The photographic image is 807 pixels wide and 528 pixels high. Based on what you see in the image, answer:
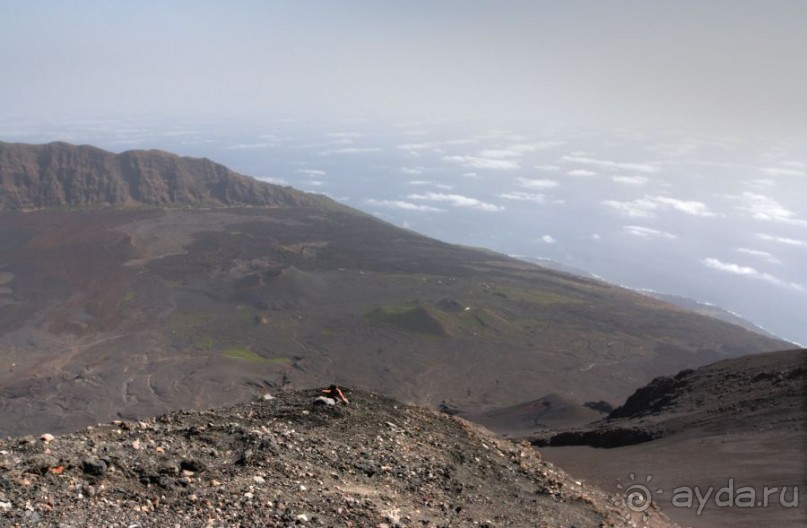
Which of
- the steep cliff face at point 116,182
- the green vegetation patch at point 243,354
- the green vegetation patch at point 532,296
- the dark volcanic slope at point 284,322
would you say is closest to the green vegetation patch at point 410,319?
the dark volcanic slope at point 284,322

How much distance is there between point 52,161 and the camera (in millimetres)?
69062

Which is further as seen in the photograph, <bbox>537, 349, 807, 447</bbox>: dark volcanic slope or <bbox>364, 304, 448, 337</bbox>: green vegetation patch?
<bbox>364, 304, 448, 337</bbox>: green vegetation patch

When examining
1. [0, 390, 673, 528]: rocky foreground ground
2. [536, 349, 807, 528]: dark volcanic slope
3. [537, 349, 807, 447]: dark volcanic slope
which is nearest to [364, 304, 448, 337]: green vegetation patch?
[537, 349, 807, 447]: dark volcanic slope

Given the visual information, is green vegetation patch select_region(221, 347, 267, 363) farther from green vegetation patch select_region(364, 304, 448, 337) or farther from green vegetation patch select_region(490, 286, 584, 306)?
green vegetation patch select_region(490, 286, 584, 306)

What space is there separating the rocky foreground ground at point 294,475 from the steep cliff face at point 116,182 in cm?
6642

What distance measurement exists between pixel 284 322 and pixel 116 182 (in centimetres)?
4069

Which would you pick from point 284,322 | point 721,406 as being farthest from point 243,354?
point 721,406

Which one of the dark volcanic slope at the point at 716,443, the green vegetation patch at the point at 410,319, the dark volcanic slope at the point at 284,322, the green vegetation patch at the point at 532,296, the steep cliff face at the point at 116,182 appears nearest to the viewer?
the dark volcanic slope at the point at 716,443

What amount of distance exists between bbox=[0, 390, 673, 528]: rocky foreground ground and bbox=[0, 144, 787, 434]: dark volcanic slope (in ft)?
66.2

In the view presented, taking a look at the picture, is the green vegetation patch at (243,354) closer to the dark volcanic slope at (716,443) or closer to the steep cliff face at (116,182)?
the dark volcanic slope at (716,443)

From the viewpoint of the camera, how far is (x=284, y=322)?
42469 mm

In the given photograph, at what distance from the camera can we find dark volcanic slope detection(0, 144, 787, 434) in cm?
3212

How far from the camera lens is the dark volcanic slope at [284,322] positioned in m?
32.1

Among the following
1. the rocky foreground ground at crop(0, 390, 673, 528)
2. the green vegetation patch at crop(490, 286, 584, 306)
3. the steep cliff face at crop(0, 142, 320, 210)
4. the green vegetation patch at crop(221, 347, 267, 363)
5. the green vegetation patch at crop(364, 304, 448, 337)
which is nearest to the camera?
the rocky foreground ground at crop(0, 390, 673, 528)
